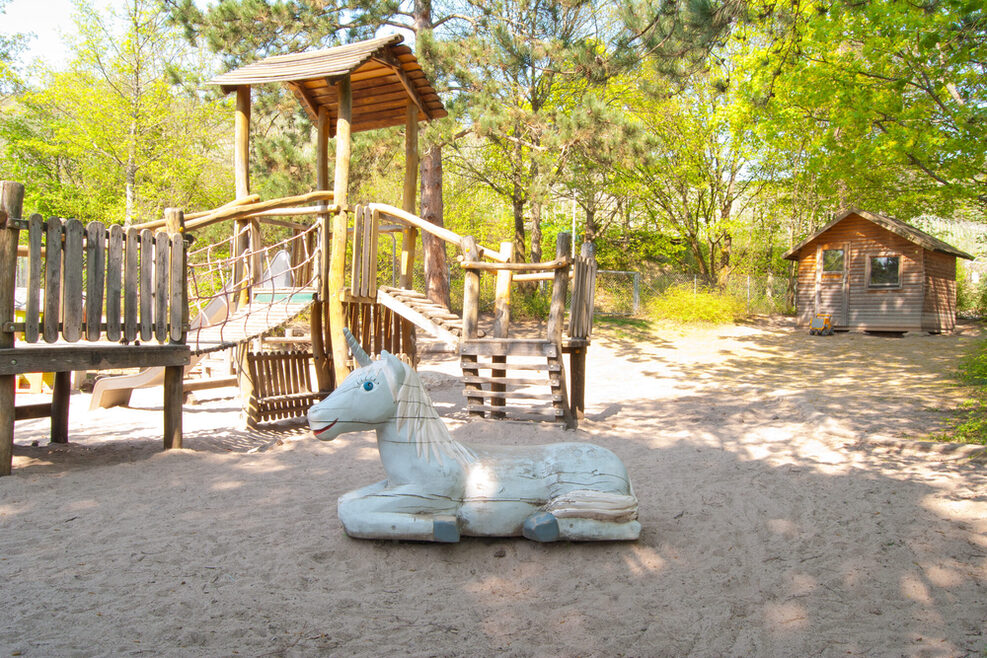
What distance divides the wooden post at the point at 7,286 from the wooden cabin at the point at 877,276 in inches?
847

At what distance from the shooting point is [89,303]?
560cm

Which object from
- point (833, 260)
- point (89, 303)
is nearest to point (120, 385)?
point (89, 303)

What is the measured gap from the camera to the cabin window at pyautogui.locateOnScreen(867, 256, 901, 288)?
65.6 ft

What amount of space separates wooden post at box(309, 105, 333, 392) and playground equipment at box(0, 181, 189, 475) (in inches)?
76.1

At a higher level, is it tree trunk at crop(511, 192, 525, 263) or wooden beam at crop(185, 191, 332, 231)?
tree trunk at crop(511, 192, 525, 263)

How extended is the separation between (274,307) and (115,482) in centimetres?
310

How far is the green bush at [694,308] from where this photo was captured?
65.6ft

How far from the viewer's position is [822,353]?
1591cm

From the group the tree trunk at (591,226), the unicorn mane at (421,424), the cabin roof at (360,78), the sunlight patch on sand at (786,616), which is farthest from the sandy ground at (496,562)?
the tree trunk at (591,226)

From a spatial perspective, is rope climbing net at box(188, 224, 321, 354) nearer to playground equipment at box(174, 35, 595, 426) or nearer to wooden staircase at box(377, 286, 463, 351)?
playground equipment at box(174, 35, 595, 426)

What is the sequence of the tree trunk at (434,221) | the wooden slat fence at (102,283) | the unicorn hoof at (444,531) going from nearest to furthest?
the unicorn hoof at (444,531) < the wooden slat fence at (102,283) < the tree trunk at (434,221)

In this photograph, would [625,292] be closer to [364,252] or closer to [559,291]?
[559,291]

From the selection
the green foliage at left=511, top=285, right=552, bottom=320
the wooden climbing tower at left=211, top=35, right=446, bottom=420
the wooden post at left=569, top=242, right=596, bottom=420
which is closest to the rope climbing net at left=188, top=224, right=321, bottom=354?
the wooden climbing tower at left=211, top=35, right=446, bottom=420

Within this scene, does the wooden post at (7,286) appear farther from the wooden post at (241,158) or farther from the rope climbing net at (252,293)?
the wooden post at (241,158)
